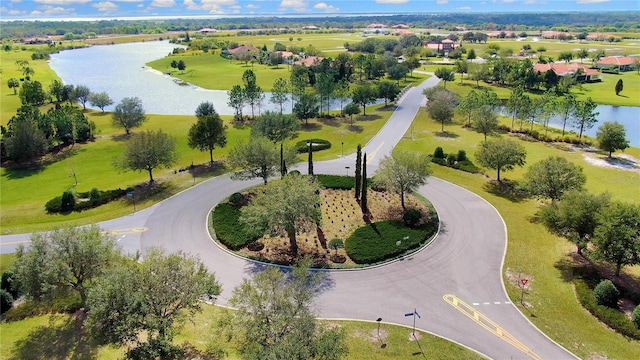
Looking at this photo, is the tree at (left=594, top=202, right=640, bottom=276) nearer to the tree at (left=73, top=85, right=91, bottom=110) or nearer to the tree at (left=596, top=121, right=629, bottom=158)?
the tree at (left=596, top=121, right=629, bottom=158)

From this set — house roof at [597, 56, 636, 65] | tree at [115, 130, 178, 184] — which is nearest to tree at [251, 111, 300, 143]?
tree at [115, 130, 178, 184]

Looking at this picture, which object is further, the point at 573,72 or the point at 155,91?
the point at 573,72

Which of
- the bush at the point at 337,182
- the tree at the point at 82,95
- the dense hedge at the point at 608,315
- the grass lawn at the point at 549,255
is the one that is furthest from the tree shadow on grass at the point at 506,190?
the tree at the point at 82,95

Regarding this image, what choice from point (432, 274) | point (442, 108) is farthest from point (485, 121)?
point (432, 274)

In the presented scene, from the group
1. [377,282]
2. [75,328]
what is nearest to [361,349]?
[377,282]

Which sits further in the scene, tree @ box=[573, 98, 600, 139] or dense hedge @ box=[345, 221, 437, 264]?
tree @ box=[573, 98, 600, 139]

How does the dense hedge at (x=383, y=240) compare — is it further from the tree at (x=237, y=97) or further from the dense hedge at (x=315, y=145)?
the tree at (x=237, y=97)

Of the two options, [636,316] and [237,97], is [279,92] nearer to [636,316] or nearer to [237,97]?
[237,97]
